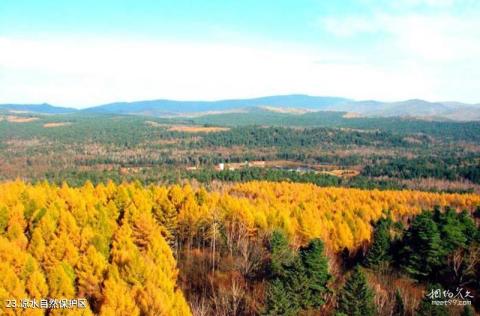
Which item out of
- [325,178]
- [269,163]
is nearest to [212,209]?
[325,178]

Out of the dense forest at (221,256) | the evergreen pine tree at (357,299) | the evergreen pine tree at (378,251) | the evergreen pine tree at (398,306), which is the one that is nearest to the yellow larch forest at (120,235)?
the dense forest at (221,256)

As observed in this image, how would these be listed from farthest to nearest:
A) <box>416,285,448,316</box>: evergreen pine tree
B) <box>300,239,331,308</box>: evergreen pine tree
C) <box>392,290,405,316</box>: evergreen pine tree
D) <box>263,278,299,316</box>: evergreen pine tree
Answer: <box>300,239,331,308</box>: evergreen pine tree
<box>392,290,405,316</box>: evergreen pine tree
<box>263,278,299,316</box>: evergreen pine tree
<box>416,285,448,316</box>: evergreen pine tree

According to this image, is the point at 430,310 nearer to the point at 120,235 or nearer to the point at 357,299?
the point at 357,299

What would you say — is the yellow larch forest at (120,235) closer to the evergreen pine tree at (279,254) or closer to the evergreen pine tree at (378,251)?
the evergreen pine tree at (378,251)

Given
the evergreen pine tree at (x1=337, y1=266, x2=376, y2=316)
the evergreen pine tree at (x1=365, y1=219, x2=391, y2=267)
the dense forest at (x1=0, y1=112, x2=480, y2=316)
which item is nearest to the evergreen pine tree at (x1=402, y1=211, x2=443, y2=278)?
the dense forest at (x1=0, y1=112, x2=480, y2=316)

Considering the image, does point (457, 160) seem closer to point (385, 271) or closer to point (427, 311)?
point (385, 271)

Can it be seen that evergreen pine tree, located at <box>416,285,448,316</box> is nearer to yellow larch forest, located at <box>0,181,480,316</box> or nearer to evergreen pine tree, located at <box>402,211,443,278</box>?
yellow larch forest, located at <box>0,181,480,316</box>
